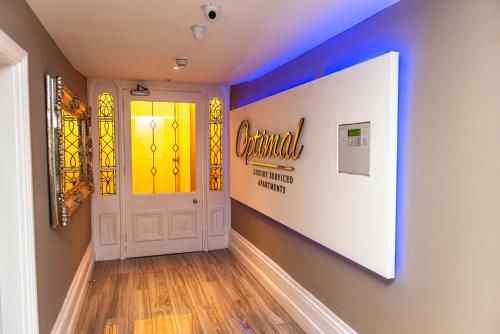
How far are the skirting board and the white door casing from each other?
67cm

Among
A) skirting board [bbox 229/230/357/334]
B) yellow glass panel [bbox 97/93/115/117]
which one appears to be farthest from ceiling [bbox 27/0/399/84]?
skirting board [bbox 229/230/357/334]

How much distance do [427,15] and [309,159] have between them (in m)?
1.28

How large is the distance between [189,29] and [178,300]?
8.31ft

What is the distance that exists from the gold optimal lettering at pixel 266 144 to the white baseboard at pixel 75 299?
2.10m

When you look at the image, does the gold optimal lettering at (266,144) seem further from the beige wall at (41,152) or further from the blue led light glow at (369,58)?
the beige wall at (41,152)

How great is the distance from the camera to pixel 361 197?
6.94 feet

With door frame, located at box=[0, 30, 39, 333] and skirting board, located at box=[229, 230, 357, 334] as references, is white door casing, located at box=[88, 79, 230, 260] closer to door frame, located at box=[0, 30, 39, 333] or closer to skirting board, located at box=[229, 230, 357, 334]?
skirting board, located at box=[229, 230, 357, 334]

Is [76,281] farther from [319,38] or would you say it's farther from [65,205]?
[319,38]

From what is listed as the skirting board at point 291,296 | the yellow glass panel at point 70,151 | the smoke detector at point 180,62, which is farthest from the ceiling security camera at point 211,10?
the skirting board at point 291,296

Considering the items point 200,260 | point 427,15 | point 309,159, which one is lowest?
point 200,260

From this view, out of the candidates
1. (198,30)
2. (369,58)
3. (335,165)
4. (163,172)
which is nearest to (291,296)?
(335,165)

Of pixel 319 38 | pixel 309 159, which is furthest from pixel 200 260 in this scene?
pixel 319 38

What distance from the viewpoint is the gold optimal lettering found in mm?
2896

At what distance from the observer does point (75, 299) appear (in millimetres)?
3059
